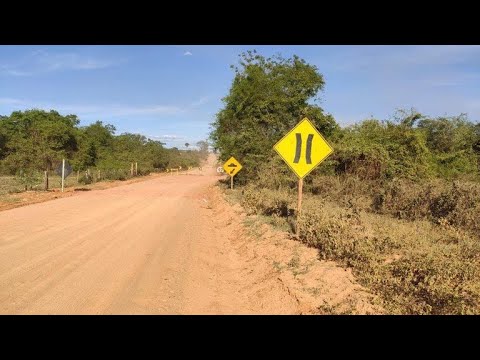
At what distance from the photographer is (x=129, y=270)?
734cm

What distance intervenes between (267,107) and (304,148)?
14433 mm

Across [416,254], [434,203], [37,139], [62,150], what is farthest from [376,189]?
[62,150]

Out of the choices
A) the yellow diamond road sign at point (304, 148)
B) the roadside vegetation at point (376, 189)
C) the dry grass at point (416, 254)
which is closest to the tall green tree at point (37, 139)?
the roadside vegetation at point (376, 189)

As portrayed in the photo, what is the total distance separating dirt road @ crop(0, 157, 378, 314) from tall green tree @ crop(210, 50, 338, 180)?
11.4m

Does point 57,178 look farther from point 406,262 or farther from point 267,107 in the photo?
point 406,262

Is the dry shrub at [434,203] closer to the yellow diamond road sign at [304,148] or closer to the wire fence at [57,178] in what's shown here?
the yellow diamond road sign at [304,148]

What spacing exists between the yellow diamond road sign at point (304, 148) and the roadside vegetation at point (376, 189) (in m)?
1.15

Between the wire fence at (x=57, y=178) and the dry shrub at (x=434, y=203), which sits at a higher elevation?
the dry shrub at (x=434, y=203)

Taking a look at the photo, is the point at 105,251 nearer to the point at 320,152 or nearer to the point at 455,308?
the point at 320,152

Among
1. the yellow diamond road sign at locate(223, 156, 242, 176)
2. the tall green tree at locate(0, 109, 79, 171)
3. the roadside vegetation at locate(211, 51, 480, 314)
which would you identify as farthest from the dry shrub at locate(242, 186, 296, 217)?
the tall green tree at locate(0, 109, 79, 171)

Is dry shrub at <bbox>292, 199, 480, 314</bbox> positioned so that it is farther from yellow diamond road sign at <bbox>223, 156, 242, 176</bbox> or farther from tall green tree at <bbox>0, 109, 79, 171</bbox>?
tall green tree at <bbox>0, 109, 79, 171</bbox>

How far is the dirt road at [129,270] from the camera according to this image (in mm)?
5648

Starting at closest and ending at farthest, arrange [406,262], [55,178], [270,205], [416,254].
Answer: [406,262] < [416,254] < [270,205] < [55,178]
